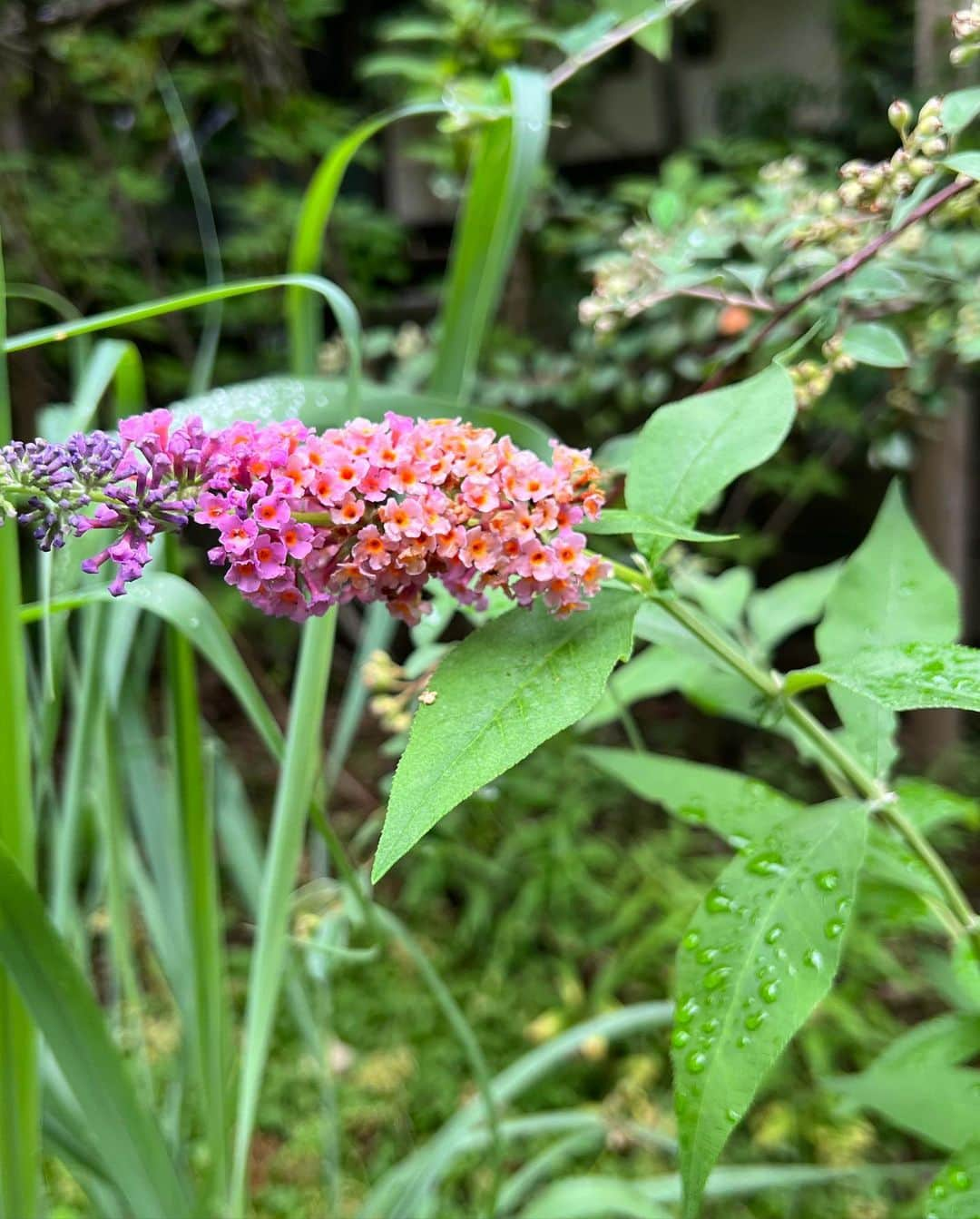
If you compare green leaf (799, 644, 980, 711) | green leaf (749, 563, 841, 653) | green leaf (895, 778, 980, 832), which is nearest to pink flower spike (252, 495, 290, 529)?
green leaf (799, 644, 980, 711)

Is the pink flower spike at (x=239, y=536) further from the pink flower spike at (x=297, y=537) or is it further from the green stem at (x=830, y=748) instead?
the green stem at (x=830, y=748)

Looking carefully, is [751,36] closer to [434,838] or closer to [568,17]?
Answer: [568,17]

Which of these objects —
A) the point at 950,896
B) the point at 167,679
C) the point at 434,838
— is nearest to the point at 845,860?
the point at 950,896

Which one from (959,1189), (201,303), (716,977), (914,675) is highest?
(201,303)

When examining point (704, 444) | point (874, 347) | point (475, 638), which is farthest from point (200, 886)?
point (874, 347)

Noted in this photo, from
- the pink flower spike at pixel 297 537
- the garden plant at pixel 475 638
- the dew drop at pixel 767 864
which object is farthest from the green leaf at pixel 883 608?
the pink flower spike at pixel 297 537

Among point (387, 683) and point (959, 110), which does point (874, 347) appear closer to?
point (959, 110)
